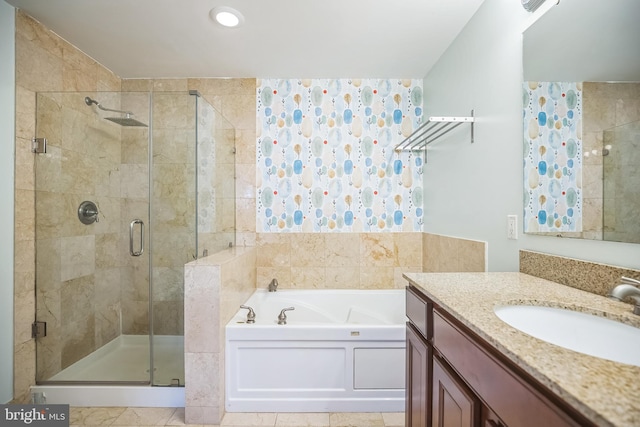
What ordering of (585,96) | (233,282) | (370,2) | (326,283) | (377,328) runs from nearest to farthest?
(585,96)
(370,2)
(377,328)
(233,282)
(326,283)

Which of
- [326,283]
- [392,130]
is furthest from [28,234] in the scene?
[392,130]

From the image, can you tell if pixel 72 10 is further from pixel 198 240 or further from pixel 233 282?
pixel 233 282

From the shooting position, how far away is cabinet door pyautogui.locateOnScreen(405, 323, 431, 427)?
3.46 ft

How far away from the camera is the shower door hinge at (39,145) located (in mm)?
1829

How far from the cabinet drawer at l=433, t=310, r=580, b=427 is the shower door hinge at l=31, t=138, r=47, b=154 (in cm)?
248

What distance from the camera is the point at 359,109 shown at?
103 inches

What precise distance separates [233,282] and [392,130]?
1861 millimetres

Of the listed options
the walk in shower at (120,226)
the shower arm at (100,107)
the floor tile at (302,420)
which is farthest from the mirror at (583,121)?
the shower arm at (100,107)

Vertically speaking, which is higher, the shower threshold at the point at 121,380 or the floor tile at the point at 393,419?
the shower threshold at the point at 121,380

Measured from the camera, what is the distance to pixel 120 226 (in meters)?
2.21

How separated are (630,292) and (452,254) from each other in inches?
49.5

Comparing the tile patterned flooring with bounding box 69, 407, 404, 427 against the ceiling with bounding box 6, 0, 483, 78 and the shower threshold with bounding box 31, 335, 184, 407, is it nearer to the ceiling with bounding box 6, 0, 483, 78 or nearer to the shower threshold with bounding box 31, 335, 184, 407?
the shower threshold with bounding box 31, 335, 184, 407

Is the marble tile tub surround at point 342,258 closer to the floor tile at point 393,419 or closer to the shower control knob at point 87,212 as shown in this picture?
the floor tile at point 393,419

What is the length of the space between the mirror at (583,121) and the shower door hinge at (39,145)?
275 cm
